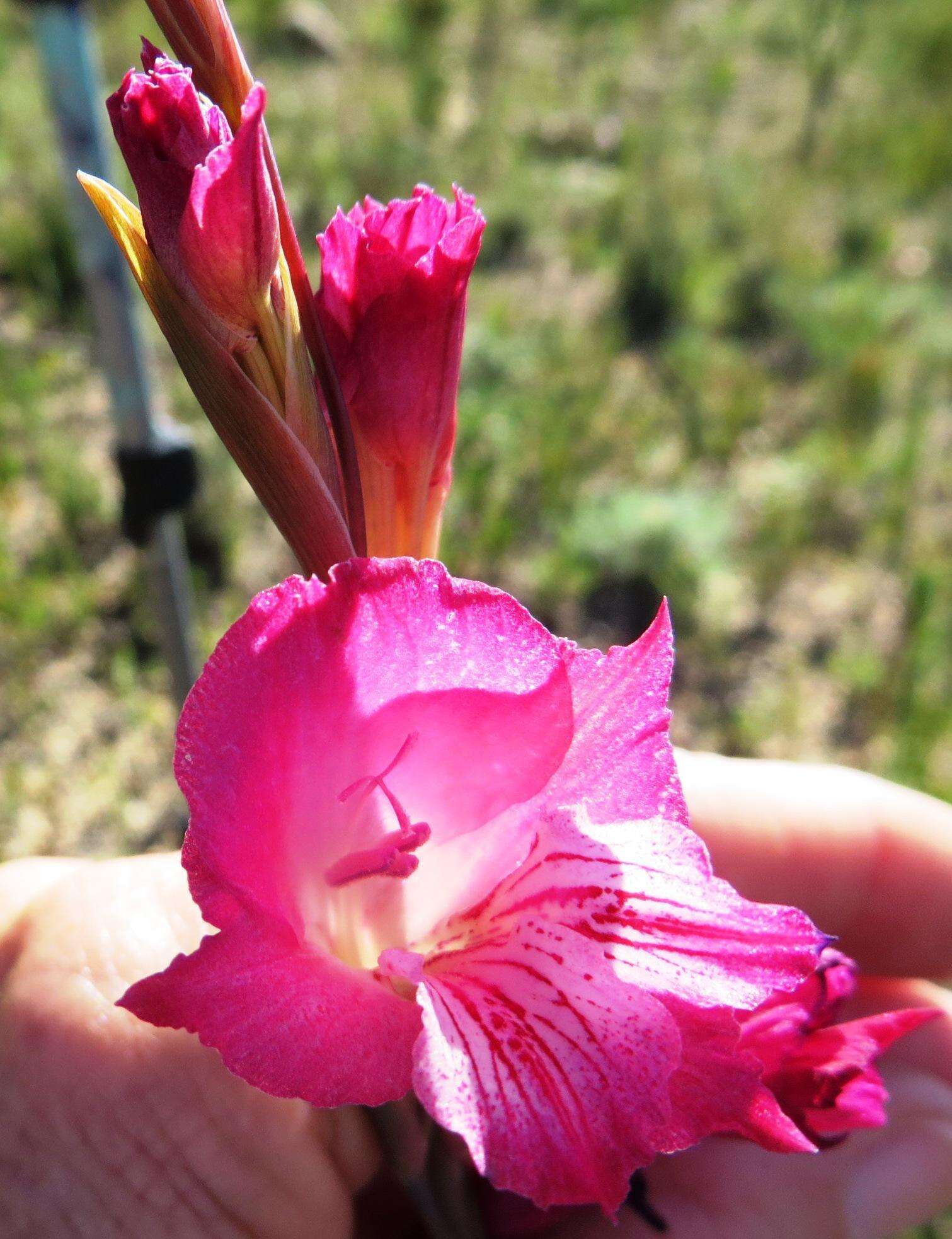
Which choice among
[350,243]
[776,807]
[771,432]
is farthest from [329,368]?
[771,432]

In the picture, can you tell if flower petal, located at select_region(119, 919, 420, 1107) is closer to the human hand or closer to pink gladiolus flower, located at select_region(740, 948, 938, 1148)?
pink gladiolus flower, located at select_region(740, 948, 938, 1148)

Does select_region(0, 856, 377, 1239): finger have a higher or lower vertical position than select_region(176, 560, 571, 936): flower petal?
lower

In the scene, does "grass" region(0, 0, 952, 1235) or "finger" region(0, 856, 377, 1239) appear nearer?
"finger" region(0, 856, 377, 1239)

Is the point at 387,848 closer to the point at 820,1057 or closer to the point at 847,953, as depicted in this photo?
the point at 820,1057

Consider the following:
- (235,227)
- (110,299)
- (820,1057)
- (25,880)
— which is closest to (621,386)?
(110,299)

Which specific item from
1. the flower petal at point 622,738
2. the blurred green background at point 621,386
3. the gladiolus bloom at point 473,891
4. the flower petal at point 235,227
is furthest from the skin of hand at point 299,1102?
the blurred green background at point 621,386

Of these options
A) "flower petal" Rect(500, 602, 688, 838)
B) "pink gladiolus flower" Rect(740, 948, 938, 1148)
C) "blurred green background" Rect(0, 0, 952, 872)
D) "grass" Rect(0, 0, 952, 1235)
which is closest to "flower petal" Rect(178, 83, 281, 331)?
"flower petal" Rect(500, 602, 688, 838)

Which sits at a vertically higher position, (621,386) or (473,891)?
(621,386)

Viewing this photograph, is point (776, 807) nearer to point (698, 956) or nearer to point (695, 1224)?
point (695, 1224)
